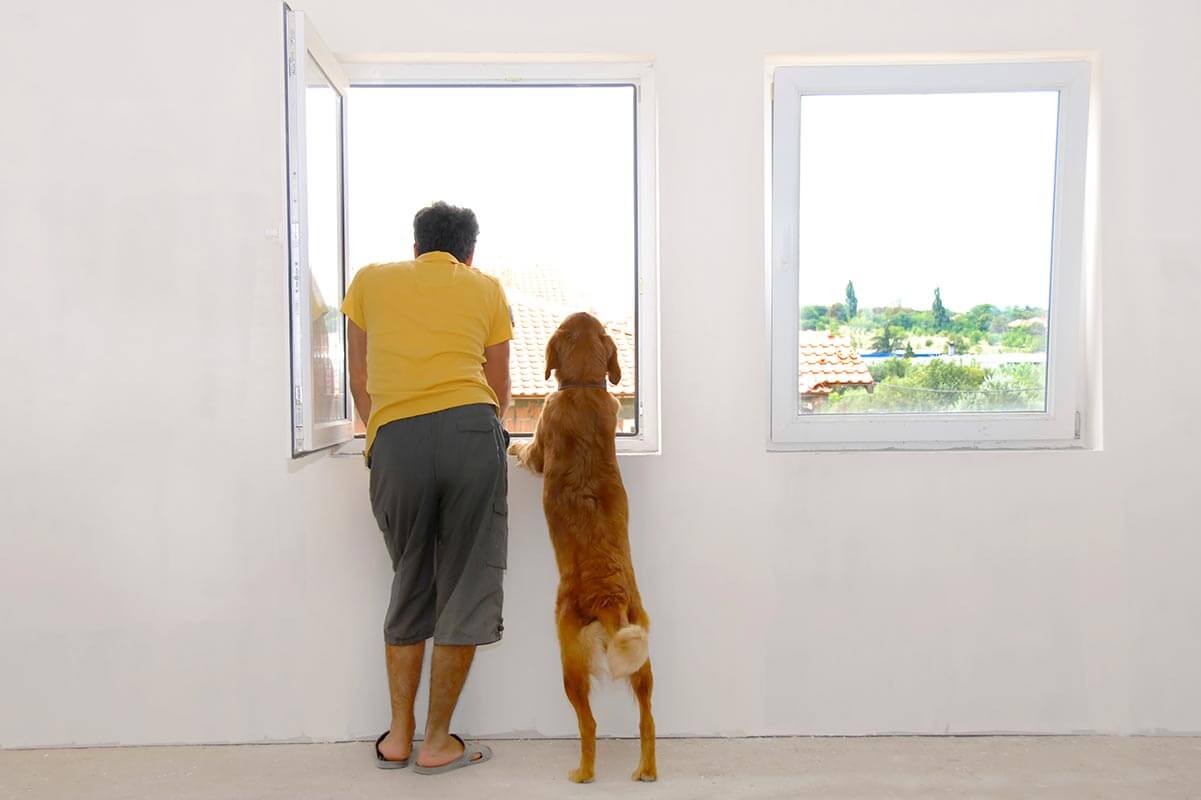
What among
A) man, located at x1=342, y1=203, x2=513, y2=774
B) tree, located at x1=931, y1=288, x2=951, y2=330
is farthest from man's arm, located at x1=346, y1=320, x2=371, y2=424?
tree, located at x1=931, y1=288, x2=951, y2=330

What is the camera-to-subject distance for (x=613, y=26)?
9.08 feet

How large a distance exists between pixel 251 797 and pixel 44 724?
2.55 ft

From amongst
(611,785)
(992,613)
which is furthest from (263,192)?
(992,613)

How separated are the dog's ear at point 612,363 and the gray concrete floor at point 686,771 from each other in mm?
968

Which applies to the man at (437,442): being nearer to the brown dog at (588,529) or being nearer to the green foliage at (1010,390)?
the brown dog at (588,529)

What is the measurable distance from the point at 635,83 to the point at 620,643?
155 centimetres

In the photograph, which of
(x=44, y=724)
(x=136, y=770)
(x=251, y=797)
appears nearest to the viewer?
(x=251, y=797)

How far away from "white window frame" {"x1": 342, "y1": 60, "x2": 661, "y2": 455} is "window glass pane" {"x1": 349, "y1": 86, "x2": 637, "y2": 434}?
4 centimetres

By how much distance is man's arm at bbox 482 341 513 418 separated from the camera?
2541 mm

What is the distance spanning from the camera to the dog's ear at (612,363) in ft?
8.38

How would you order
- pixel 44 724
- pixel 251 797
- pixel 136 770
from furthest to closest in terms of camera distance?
pixel 44 724, pixel 136 770, pixel 251 797

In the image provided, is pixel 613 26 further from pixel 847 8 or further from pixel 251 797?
pixel 251 797

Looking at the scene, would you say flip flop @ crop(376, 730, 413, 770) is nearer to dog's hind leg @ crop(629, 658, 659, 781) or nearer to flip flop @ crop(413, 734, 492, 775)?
flip flop @ crop(413, 734, 492, 775)

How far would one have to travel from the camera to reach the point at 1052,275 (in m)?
2.83
